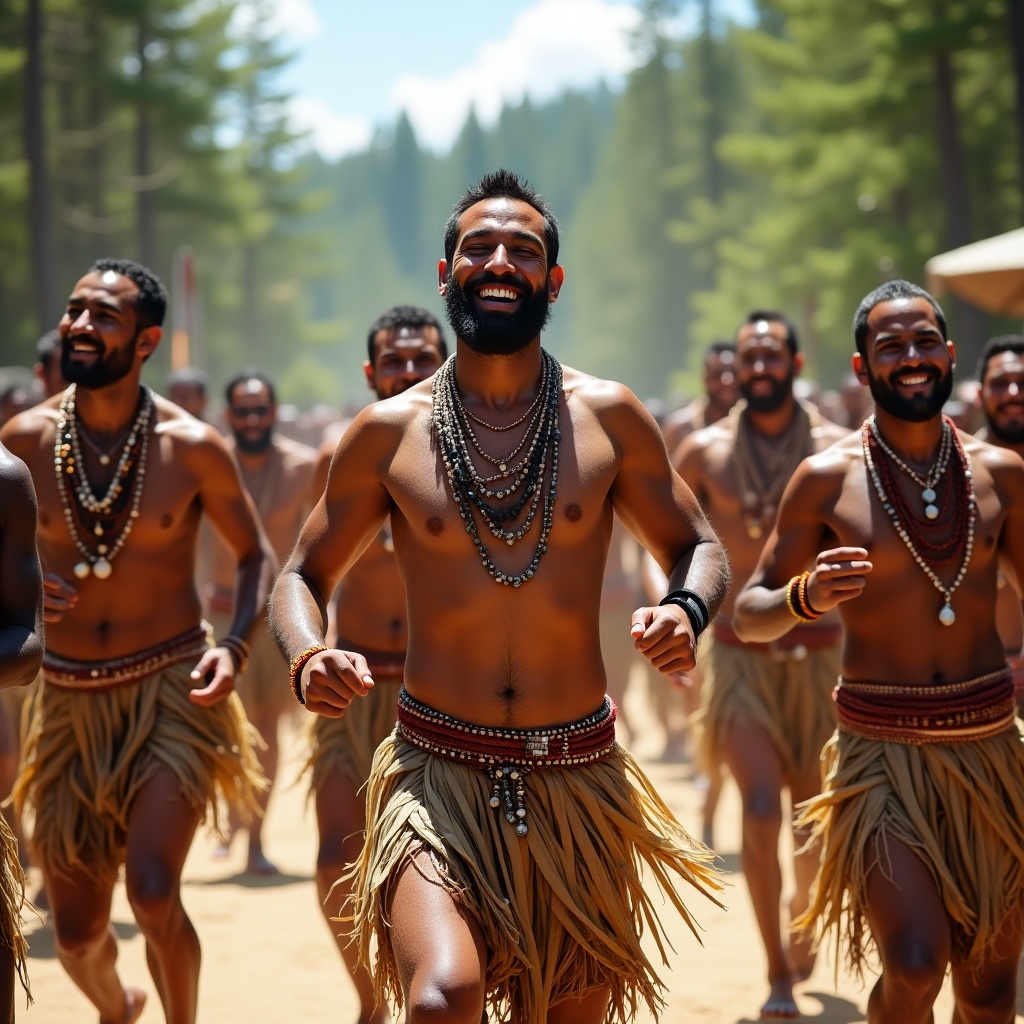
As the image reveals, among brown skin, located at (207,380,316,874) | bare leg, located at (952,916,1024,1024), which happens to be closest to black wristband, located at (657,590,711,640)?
bare leg, located at (952,916,1024,1024)

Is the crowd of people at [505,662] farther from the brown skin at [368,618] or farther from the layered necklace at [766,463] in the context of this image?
the layered necklace at [766,463]

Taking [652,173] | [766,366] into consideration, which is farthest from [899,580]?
[652,173]

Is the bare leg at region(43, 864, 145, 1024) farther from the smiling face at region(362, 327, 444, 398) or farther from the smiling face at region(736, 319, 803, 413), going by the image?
the smiling face at region(736, 319, 803, 413)

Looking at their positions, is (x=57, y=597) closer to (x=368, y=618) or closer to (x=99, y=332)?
(x=99, y=332)

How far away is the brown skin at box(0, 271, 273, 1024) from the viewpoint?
511 cm

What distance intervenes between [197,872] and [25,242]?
852 inches

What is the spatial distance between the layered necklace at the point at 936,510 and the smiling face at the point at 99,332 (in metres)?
2.54

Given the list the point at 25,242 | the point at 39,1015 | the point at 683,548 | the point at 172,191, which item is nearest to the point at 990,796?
the point at 683,548

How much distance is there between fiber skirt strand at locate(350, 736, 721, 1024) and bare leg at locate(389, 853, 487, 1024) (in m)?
0.05

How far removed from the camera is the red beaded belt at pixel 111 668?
214 inches

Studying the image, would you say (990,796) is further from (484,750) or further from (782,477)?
(782,477)

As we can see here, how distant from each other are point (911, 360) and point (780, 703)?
2.44 m

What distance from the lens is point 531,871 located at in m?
3.93

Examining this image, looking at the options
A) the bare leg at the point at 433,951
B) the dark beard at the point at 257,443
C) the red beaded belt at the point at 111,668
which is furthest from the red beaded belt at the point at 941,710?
the dark beard at the point at 257,443
